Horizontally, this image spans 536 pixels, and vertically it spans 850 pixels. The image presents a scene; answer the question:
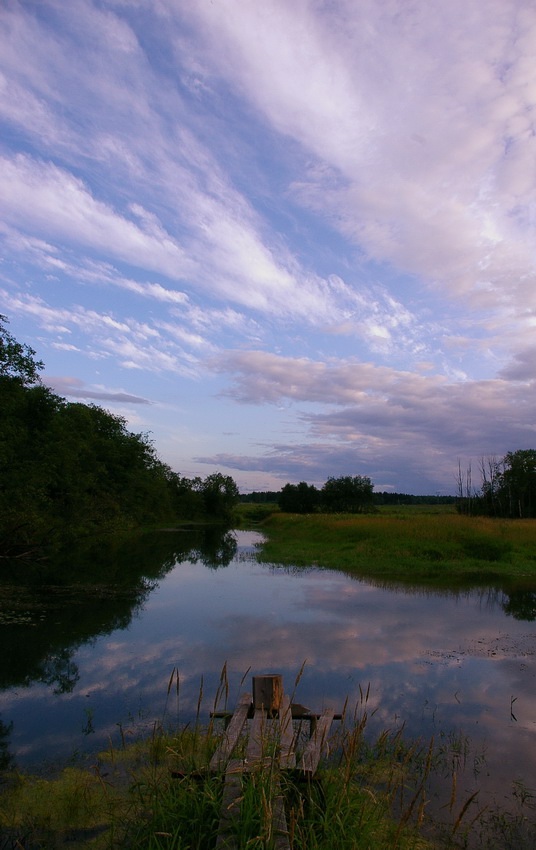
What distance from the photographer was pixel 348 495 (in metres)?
86.8

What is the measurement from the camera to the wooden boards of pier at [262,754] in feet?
12.4

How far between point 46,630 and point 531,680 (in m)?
10.1

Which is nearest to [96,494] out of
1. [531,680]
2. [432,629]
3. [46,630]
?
[46,630]

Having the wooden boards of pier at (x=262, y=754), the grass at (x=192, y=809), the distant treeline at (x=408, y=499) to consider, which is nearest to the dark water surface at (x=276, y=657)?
the grass at (x=192, y=809)

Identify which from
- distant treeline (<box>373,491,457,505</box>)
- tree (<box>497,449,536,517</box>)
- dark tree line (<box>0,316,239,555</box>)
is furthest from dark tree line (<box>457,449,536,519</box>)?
distant treeline (<box>373,491,457,505</box>)

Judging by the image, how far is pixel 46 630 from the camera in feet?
39.4

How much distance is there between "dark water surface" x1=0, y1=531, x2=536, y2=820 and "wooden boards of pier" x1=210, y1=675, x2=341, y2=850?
1985 mm

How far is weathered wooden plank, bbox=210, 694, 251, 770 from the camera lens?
4559mm

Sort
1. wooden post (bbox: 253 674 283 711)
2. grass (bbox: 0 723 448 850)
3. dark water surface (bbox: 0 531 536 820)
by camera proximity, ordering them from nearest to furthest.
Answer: grass (bbox: 0 723 448 850), wooden post (bbox: 253 674 283 711), dark water surface (bbox: 0 531 536 820)

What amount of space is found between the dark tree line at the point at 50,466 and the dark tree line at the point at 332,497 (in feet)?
123

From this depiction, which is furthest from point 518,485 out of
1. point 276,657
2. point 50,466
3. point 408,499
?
point 408,499

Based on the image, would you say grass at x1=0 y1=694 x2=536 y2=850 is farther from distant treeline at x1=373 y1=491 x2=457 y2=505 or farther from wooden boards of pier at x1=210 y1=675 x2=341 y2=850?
distant treeline at x1=373 y1=491 x2=457 y2=505

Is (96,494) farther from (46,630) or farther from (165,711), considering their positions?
(165,711)

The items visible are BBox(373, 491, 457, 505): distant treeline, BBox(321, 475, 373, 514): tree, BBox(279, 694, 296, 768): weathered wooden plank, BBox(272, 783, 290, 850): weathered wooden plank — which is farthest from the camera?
BBox(373, 491, 457, 505): distant treeline
